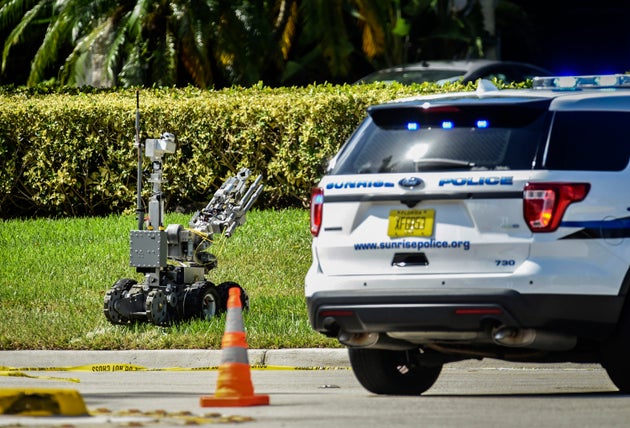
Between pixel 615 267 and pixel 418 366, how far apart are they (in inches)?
67.4

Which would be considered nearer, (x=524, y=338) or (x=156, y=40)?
(x=524, y=338)

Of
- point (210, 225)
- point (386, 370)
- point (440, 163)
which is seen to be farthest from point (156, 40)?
point (440, 163)

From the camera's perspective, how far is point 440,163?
9.11 m

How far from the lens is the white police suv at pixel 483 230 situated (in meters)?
8.79

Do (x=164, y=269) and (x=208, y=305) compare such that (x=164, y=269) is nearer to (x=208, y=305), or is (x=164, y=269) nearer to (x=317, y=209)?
(x=208, y=305)

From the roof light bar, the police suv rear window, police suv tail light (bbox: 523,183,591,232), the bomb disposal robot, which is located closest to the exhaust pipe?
police suv tail light (bbox: 523,183,591,232)

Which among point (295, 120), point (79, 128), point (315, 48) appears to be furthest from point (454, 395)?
point (315, 48)

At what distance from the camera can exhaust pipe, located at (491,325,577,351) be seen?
8.93 m

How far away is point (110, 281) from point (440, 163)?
22.8 ft

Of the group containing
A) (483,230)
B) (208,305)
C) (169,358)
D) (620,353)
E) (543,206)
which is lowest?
(169,358)

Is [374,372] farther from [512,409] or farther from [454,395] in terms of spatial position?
[512,409]

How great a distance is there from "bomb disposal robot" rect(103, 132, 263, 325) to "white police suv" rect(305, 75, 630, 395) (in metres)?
3.75

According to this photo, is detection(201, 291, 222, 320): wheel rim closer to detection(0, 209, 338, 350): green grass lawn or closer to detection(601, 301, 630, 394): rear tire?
detection(0, 209, 338, 350): green grass lawn

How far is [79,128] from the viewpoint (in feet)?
64.3
